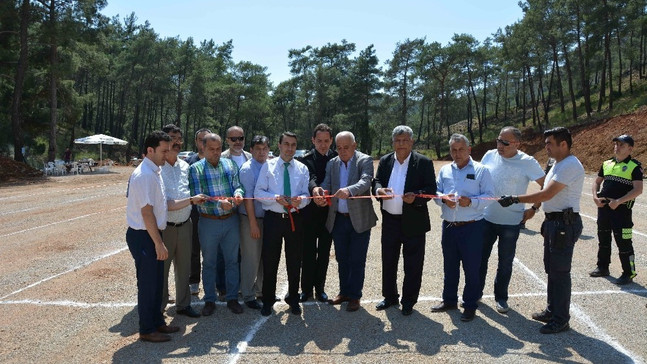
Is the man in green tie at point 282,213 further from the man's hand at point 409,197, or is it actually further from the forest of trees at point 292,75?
the forest of trees at point 292,75

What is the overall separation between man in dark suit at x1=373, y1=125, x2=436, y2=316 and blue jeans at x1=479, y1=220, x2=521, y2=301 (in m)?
0.77

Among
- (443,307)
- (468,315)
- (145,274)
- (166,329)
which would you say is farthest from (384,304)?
(145,274)

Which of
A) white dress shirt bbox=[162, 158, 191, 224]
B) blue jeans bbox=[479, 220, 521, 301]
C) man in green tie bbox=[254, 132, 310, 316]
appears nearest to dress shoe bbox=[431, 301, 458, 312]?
blue jeans bbox=[479, 220, 521, 301]

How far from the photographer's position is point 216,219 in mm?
4840

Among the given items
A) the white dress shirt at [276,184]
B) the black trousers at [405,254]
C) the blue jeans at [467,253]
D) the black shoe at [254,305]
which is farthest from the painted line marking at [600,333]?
the black shoe at [254,305]

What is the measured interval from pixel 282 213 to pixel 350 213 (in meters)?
0.77

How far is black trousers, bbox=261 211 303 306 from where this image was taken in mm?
4789

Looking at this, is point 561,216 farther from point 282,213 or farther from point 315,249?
point 282,213

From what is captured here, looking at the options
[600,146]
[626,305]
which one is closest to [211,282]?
[626,305]

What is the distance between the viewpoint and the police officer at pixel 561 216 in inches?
164

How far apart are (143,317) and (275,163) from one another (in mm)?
2061

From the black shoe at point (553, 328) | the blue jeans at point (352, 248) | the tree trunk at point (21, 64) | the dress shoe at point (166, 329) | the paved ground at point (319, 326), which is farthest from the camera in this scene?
the tree trunk at point (21, 64)

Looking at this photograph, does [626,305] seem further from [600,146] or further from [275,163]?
[600,146]

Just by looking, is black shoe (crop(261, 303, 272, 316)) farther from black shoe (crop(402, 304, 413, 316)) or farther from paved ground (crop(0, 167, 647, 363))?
black shoe (crop(402, 304, 413, 316))
